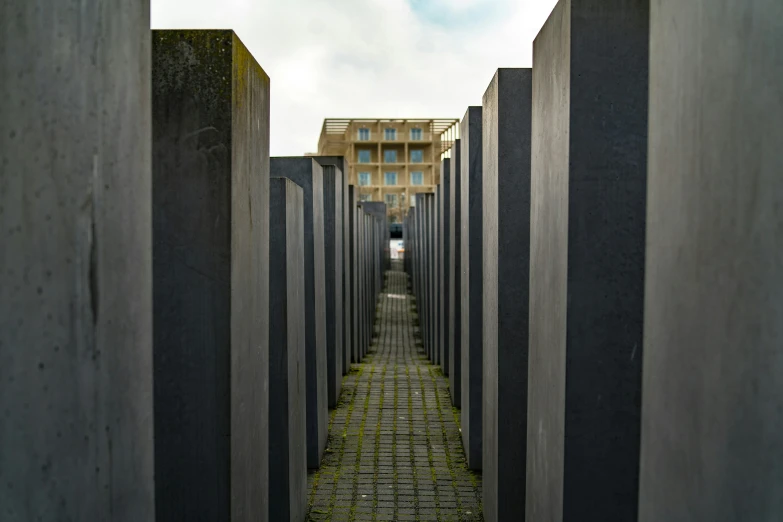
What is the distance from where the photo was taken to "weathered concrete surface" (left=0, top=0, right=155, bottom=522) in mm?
1466

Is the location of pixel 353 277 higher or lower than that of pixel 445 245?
lower

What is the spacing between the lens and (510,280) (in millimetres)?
4582

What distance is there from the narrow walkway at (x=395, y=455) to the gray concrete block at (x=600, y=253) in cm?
295

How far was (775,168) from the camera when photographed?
1.35 m

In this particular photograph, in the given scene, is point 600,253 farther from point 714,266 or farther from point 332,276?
point 332,276

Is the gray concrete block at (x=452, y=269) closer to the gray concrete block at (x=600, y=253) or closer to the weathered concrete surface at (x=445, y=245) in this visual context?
the weathered concrete surface at (x=445, y=245)

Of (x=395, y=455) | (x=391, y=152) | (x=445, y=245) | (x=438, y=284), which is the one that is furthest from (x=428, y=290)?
(x=391, y=152)

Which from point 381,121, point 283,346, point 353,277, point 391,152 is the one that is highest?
A: point 381,121

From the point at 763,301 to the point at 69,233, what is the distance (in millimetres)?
1350

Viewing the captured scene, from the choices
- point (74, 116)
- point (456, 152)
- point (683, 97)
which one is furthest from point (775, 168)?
point (456, 152)

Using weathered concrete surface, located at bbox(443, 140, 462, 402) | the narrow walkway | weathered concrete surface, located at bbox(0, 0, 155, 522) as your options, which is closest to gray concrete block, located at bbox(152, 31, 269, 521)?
weathered concrete surface, located at bbox(0, 0, 155, 522)

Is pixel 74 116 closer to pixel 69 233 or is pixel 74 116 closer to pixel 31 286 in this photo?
pixel 69 233

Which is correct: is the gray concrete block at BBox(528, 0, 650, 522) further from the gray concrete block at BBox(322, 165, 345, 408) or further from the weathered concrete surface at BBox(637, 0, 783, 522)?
the gray concrete block at BBox(322, 165, 345, 408)

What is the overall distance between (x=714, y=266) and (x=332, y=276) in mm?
7288
